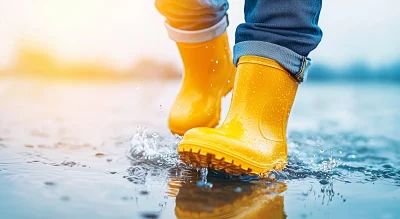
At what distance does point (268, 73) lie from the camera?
129 centimetres

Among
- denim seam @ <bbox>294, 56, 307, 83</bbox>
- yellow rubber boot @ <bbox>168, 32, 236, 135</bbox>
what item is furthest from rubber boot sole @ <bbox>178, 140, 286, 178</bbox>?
yellow rubber boot @ <bbox>168, 32, 236, 135</bbox>

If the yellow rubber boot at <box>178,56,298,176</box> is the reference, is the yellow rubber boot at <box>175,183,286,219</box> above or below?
below

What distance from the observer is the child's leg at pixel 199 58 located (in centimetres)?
162

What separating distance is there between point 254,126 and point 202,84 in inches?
19.4

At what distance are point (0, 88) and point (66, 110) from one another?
164 centimetres

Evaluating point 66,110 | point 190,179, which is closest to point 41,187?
point 190,179

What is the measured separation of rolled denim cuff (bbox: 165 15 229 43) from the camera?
5.41 ft

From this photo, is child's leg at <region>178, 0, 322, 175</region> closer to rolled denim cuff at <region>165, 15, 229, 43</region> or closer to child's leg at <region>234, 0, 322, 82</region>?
child's leg at <region>234, 0, 322, 82</region>

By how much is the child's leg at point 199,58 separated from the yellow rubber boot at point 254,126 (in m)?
0.35

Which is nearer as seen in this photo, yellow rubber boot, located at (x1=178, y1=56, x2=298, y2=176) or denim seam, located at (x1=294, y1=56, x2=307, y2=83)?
yellow rubber boot, located at (x1=178, y1=56, x2=298, y2=176)

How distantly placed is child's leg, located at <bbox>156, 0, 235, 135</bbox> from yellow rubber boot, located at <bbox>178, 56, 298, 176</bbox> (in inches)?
13.8

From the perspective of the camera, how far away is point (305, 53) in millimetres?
1305

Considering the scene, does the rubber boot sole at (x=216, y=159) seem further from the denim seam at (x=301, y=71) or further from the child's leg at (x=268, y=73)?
the denim seam at (x=301, y=71)

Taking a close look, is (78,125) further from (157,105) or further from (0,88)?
(0,88)
